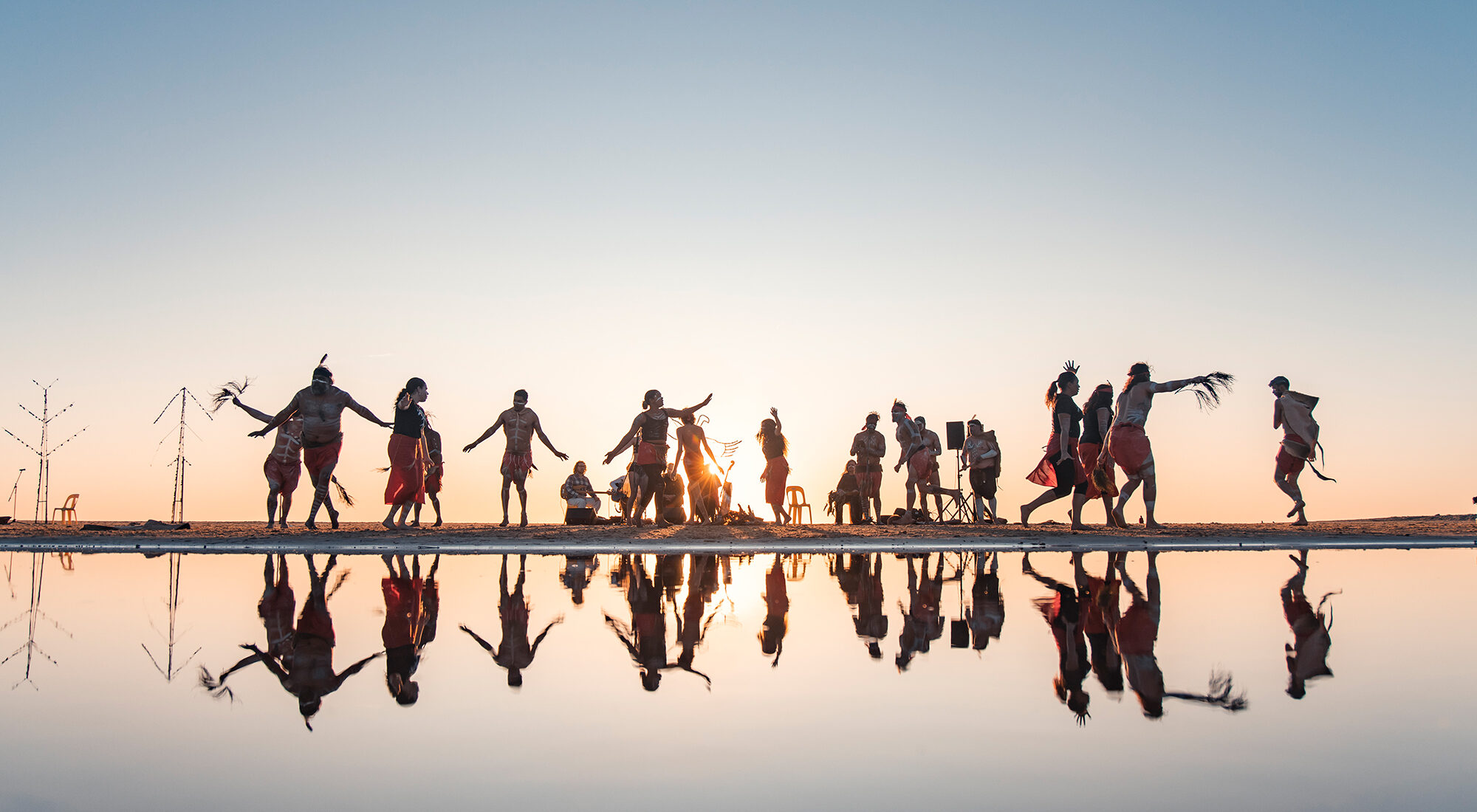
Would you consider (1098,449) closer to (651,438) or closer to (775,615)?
Answer: (651,438)

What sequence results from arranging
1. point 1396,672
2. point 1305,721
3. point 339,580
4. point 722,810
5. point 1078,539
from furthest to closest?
point 1078,539 < point 339,580 < point 1396,672 < point 1305,721 < point 722,810

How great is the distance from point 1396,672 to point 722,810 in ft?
12.9

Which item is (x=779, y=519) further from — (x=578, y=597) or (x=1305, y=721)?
(x=1305, y=721)

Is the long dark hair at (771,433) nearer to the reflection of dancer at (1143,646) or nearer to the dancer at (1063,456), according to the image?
the dancer at (1063,456)

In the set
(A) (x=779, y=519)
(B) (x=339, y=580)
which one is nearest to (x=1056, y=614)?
(B) (x=339, y=580)

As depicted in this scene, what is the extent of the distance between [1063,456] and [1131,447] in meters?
1.10

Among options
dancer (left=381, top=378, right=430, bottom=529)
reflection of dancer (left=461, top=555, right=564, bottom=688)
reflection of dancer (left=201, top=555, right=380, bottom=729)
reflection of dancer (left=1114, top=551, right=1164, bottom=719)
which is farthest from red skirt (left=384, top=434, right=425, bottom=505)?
reflection of dancer (left=1114, top=551, right=1164, bottom=719)

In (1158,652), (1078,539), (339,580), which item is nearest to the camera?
(1158,652)

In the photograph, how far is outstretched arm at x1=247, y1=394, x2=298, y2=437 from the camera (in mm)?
17422

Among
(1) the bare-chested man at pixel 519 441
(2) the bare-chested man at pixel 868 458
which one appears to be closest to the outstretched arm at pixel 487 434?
(1) the bare-chested man at pixel 519 441

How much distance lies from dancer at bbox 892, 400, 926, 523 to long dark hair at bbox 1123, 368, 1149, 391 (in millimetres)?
4681

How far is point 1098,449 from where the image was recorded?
17.4 meters

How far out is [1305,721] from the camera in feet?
13.4

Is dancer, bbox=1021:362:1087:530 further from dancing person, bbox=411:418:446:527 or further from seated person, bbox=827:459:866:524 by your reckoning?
dancing person, bbox=411:418:446:527
